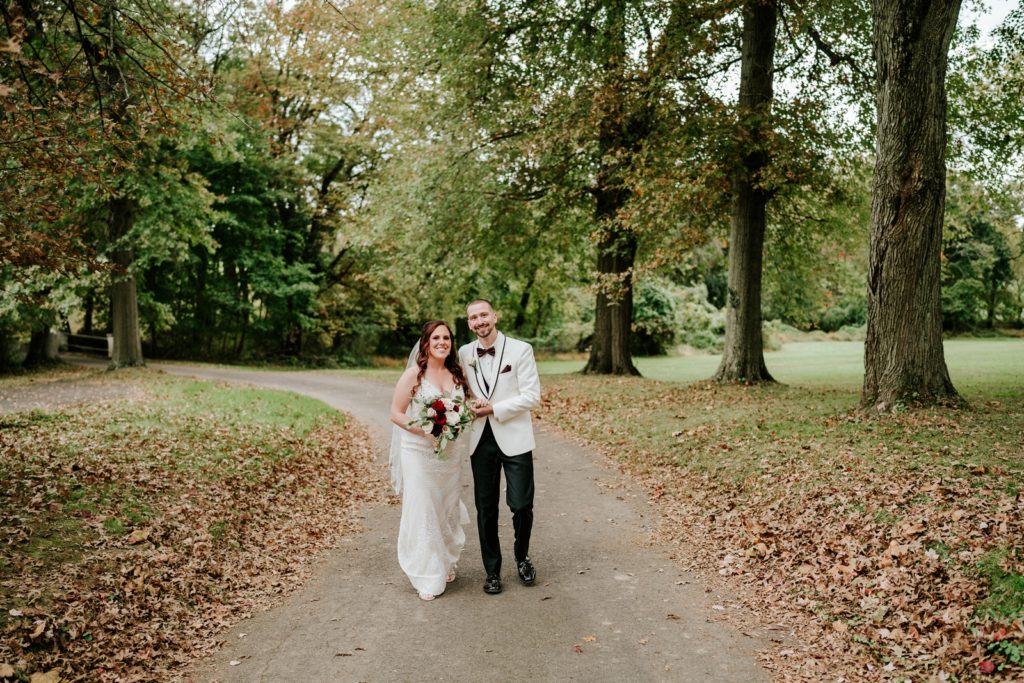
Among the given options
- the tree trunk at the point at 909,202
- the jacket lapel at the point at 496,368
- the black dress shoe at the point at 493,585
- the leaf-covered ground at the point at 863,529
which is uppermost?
the tree trunk at the point at 909,202

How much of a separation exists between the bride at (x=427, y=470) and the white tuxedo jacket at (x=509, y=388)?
0.20 meters

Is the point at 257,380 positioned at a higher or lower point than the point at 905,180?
lower

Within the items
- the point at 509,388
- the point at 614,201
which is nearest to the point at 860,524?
the point at 509,388

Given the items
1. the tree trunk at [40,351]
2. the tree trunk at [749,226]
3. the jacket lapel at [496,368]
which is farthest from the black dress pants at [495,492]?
the tree trunk at [40,351]

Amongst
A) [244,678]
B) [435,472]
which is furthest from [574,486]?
[244,678]

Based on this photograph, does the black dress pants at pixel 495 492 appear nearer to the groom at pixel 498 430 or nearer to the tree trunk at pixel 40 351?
the groom at pixel 498 430

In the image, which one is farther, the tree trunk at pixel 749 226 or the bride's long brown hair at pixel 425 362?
the tree trunk at pixel 749 226

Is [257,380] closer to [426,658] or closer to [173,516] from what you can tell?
[173,516]

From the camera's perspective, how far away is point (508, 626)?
5508 mm

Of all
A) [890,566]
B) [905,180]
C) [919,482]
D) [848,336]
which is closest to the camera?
[890,566]

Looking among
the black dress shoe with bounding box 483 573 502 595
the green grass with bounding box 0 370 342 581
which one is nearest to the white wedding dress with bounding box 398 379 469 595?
the black dress shoe with bounding box 483 573 502 595

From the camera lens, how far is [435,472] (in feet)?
20.9

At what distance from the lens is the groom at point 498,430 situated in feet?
20.4

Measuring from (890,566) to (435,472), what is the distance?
12.4 ft
